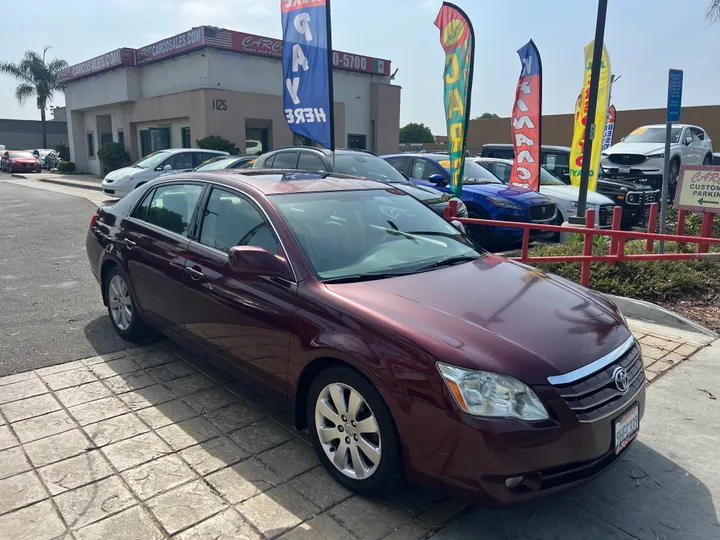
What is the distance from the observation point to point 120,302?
5.08m

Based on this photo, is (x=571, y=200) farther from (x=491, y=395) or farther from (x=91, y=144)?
(x=91, y=144)

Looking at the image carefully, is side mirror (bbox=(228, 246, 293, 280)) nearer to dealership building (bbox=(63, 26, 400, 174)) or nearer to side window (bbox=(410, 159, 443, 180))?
side window (bbox=(410, 159, 443, 180))

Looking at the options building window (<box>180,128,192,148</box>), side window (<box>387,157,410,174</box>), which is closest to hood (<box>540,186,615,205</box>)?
side window (<box>387,157,410,174</box>)

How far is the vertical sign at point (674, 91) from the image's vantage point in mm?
6926

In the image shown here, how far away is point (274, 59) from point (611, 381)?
2416 centimetres

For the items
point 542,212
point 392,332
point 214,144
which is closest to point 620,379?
point 392,332

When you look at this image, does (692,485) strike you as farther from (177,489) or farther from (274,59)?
(274,59)

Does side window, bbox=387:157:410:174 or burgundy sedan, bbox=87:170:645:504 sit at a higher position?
side window, bbox=387:157:410:174

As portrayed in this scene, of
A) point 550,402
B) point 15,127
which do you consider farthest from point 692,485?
point 15,127

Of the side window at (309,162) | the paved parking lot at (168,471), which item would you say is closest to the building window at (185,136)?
the side window at (309,162)

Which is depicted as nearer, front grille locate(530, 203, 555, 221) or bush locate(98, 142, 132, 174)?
front grille locate(530, 203, 555, 221)

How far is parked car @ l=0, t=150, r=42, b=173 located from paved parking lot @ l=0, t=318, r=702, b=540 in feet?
118

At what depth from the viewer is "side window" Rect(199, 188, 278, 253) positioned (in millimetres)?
3602

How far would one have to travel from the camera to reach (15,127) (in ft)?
210
